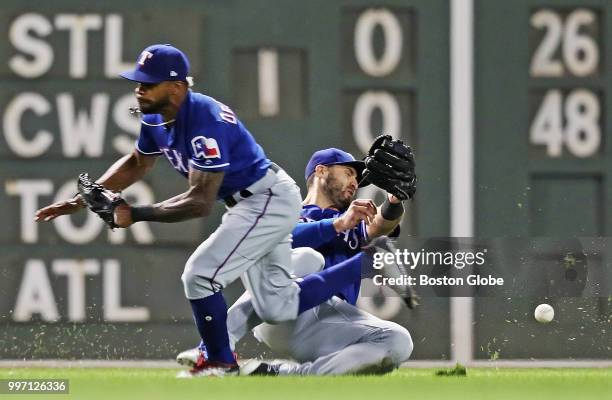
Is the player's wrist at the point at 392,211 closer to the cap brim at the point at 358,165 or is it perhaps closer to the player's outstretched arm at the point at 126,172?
the cap brim at the point at 358,165

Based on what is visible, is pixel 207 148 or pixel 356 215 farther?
pixel 356 215

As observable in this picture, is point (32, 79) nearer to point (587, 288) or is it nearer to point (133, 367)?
point (133, 367)

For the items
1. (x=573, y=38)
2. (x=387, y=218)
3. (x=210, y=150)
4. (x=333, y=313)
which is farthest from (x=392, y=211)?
(x=573, y=38)

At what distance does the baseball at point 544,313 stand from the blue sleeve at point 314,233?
141 cm

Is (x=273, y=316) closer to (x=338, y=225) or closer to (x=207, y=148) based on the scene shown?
(x=338, y=225)

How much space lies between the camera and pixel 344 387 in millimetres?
5254

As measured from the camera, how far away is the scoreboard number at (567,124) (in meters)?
7.54

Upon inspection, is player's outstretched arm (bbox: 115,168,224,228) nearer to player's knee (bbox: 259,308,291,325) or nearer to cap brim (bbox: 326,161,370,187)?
player's knee (bbox: 259,308,291,325)

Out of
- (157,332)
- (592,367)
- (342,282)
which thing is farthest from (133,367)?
(592,367)

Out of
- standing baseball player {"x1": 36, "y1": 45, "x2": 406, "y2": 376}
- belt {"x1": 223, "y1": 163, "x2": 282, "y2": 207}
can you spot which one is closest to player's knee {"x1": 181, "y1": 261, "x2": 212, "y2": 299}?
standing baseball player {"x1": 36, "y1": 45, "x2": 406, "y2": 376}

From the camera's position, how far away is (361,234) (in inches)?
259

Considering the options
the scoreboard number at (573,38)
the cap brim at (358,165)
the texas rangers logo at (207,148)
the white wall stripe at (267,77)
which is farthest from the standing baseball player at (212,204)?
the scoreboard number at (573,38)

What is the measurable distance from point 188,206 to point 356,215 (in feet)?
2.47

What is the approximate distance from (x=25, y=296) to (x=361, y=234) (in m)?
1.81
